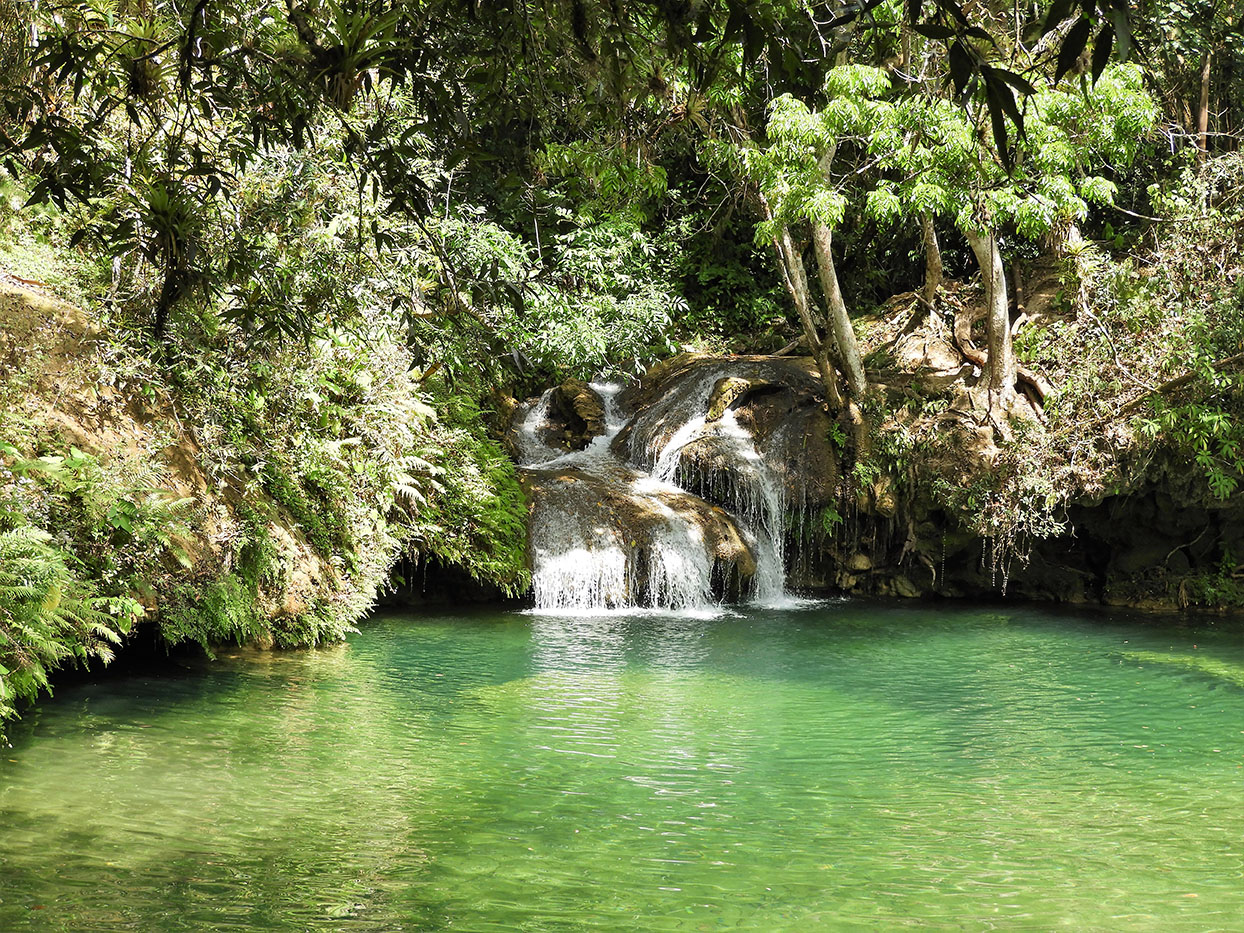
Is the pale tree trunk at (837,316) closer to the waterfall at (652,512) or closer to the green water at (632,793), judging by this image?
the waterfall at (652,512)

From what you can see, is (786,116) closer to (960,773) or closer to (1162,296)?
(1162,296)

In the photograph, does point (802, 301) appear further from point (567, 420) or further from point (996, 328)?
point (567, 420)

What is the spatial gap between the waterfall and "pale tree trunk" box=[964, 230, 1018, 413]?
122 inches

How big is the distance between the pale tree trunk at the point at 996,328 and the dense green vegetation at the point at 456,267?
0.18ft

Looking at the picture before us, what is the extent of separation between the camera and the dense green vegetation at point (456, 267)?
3.89 meters

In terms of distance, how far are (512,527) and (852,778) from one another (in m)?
7.09

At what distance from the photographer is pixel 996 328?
14.0 meters

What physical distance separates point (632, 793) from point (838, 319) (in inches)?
375

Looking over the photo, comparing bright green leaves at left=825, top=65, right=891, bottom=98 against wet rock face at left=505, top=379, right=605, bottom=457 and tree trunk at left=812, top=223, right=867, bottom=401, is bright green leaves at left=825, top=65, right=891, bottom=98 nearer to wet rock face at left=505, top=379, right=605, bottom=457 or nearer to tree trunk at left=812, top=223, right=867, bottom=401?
tree trunk at left=812, top=223, right=867, bottom=401

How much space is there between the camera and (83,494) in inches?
320

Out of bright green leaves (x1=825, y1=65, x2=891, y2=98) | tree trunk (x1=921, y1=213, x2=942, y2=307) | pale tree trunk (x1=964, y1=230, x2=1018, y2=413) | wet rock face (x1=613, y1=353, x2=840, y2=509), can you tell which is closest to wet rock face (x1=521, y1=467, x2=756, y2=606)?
wet rock face (x1=613, y1=353, x2=840, y2=509)

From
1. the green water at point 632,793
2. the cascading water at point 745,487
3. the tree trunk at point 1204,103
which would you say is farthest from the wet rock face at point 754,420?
the tree trunk at point 1204,103

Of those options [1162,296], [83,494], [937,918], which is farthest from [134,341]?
[1162,296]

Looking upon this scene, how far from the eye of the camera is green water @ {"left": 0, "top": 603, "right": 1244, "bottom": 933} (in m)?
4.90
